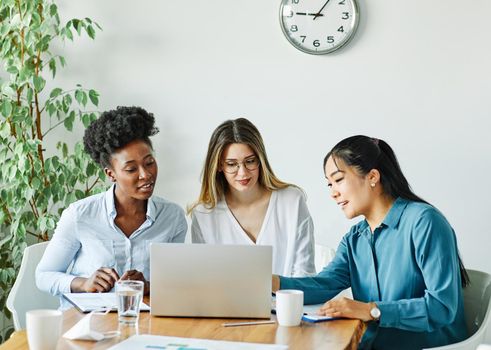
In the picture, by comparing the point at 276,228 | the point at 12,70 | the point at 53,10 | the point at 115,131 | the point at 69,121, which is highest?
the point at 53,10

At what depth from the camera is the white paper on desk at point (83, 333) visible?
6.19 ft

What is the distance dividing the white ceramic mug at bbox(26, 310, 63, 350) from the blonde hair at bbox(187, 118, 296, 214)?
1.22 m

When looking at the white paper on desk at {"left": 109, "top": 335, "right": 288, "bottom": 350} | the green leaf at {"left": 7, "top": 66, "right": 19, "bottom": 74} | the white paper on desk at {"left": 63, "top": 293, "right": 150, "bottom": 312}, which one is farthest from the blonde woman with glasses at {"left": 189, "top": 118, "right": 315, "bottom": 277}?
the green leaf at {"left": 7, "top": 66, "right": 19, "bottom": 74}

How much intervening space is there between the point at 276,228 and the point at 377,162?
0.69 m

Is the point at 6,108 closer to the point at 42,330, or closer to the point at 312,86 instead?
the point at 312,86

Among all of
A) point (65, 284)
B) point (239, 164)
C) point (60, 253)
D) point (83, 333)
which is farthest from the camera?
point (239, 164)

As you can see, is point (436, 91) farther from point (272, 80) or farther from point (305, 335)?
point (305, 335)

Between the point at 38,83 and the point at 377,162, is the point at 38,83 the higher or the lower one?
the higher one

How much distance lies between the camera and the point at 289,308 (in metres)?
2.04

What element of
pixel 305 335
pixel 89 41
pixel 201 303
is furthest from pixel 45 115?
pixel 305 335

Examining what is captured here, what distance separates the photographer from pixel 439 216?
7.46 feet

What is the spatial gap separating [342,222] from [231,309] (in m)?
1.86

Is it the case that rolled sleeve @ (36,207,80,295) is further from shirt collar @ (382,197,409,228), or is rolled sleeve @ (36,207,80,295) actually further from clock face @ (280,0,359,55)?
clock face @ (280,0,359,55)

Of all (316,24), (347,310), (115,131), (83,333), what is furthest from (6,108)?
(347,310)
